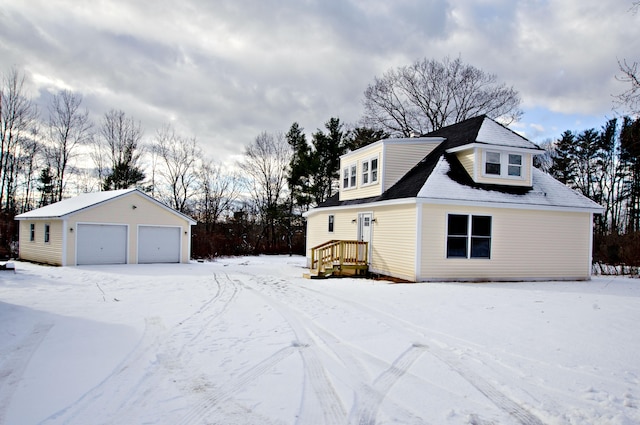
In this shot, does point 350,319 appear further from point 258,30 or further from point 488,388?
point 258,30

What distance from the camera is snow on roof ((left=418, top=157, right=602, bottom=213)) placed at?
12798mm

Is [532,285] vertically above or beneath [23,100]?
beneath

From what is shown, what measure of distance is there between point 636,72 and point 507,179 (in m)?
5.13

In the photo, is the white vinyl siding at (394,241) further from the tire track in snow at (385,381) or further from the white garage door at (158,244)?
the white garage door at (158,244)

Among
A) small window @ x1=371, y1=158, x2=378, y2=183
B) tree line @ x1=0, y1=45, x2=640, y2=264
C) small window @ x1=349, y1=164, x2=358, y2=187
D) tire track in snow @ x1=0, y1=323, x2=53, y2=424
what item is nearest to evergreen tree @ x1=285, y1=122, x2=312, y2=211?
tree line @ x1=0, y1=45, x2=640, y2=264

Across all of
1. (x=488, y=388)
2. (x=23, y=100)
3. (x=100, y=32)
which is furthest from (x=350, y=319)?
(x=23, y=100)

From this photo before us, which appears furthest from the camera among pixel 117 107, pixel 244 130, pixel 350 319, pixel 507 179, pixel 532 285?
pixel 244 130

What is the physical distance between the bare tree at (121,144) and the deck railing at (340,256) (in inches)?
879

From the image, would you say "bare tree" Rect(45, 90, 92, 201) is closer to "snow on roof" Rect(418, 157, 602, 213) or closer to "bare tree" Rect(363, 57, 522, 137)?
"bare tree" Rect(363, 57, 522, 137)

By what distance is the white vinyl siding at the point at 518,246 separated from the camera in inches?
499

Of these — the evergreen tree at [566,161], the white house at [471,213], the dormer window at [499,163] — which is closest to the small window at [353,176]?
the white house at [471,213]

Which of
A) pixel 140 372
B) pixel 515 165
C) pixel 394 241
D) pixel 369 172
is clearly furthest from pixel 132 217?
pixel 515 165

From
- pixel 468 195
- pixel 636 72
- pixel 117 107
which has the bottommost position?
pixel 468 195

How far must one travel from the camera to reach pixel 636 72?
9.84 meters
